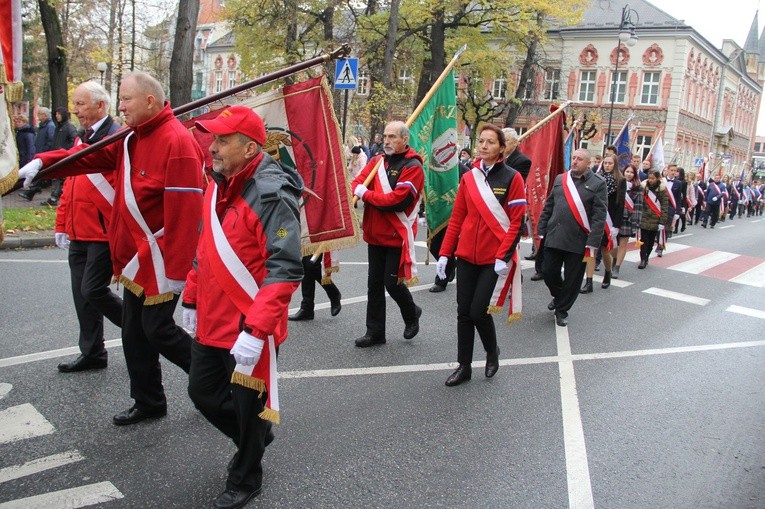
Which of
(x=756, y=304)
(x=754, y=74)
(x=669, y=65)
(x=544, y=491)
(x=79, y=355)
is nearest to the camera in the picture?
(x=544, y=491)

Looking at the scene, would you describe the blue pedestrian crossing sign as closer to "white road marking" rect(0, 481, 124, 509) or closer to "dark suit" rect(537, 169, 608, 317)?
"dark suit" rect(537, 169, 608, 317)

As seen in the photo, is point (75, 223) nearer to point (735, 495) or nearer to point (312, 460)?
point (312, 460)

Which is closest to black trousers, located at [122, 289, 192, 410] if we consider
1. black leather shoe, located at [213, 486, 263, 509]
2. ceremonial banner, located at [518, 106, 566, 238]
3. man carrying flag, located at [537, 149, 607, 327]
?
black leather shoe, located at [213, 486, 263, 509]

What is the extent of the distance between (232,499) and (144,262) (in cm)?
140

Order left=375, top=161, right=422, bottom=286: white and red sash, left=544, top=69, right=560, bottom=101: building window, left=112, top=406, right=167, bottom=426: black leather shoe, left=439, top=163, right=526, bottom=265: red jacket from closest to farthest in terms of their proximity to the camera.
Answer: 1. left=112, top=406, right=167, bottom=426: black leather shoe
2. left=439, top=163, right=526, bottom=265: red jacket
3. left=375, top=161, right=422, bottom=286: white and red sash
4. left=544, top=69, right=560, bottom=101: building window

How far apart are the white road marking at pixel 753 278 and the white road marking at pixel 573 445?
7.10 metres

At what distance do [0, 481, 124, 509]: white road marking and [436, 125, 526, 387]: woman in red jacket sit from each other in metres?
2.64

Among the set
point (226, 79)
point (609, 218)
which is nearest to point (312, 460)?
point (609, 218)

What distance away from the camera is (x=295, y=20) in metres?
23.8

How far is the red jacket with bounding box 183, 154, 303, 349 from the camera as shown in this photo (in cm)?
294

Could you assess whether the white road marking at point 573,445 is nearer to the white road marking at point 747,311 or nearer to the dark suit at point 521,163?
the dark suit at point 521,163

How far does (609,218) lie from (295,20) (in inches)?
674

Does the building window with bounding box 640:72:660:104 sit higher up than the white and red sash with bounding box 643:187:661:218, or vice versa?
the building window with bounding box 640:72:660:104

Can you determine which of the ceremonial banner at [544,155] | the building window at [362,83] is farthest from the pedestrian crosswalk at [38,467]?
the building window at [362,83]
